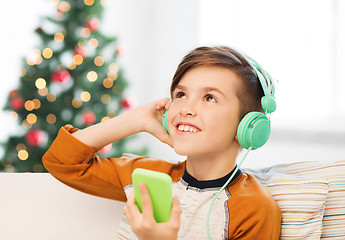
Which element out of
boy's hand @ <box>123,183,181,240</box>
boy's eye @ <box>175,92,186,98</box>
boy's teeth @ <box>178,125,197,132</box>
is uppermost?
boy's eye @ <box>175,92,186,98</box>

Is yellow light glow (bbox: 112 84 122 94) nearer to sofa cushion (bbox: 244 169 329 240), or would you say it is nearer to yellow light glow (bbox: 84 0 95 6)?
yellow light glow (bbox: 84 0 95 6)

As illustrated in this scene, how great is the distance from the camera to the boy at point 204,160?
1.04 meters

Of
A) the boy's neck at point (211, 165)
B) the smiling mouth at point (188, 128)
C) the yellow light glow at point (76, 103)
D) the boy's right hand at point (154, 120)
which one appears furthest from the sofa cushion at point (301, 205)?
the yellow light glow at point (76, 103)

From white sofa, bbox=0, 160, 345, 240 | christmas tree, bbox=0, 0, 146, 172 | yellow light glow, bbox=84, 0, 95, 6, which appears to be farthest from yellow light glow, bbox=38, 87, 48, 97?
white sofa, bbox=0, 160, 345, 240

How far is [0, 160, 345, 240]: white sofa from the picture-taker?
1.12 m

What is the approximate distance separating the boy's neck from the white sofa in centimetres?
14

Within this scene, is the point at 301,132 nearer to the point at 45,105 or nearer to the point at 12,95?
the point at 45,105

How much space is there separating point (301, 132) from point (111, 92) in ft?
5.48

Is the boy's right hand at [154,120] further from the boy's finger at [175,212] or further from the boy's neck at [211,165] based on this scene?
the boy's finger at [175,212]

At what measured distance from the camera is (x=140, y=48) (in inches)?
166

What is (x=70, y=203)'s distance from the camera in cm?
132

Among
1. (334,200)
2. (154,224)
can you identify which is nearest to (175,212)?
(154,224)

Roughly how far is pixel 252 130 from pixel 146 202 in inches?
14.3

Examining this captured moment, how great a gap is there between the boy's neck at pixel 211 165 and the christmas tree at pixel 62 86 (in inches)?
72.4
